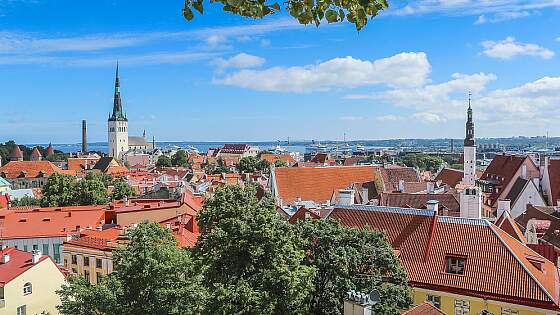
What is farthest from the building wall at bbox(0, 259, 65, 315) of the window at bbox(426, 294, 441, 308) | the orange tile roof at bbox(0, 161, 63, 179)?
the orange tile roof at bbox(0, 161, 63, 179)

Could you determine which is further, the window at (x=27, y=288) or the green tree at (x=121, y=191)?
the green tree at (x=121, y=191)

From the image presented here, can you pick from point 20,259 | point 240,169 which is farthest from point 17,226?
point 240,169

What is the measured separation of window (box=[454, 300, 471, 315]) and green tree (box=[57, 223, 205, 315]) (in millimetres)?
10694

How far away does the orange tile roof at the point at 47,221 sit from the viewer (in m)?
44.0

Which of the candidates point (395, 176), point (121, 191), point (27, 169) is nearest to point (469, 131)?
point (395, 176)

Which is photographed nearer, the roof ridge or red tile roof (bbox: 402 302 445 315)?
red tile roof (bbox: 402 302 445 315)

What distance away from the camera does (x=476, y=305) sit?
74.2 feet

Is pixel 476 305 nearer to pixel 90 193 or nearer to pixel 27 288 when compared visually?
pixel 27 288

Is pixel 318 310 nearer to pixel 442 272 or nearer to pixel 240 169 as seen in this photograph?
pixel 442 272

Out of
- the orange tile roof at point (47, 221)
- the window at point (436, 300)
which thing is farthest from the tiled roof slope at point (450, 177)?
the window at point (436, 300)

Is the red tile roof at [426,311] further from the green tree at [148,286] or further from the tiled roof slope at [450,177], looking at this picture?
the tiled roof slope at [450,177]

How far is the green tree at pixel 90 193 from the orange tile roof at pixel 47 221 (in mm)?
14229

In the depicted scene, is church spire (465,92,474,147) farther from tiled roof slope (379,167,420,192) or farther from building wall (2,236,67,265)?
building wall (2,236,67,265)

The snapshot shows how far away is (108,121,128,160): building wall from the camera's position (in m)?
190
